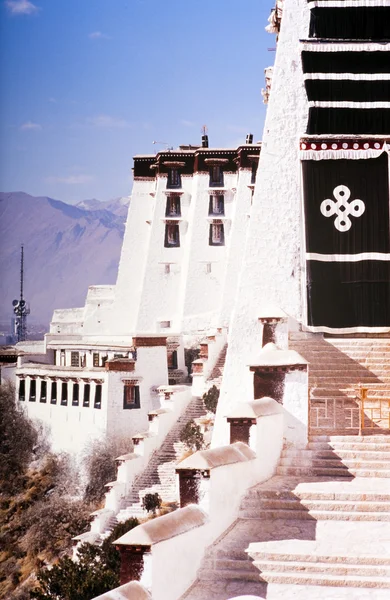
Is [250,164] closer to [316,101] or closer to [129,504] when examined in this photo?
[129,504]

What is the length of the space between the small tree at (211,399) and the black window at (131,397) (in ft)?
9.49

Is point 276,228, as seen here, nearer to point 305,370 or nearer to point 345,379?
point 345,379

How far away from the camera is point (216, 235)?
43312 mm

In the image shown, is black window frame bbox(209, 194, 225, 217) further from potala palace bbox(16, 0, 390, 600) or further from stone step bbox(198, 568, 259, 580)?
stone step bbox(198, 568, 259, 580)

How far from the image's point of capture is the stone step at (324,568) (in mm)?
9055

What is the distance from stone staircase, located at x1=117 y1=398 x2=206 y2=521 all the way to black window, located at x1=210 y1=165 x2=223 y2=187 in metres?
15.1

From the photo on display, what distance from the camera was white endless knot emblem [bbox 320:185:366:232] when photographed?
1434 cm

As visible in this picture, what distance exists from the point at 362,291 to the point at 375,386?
1.62m

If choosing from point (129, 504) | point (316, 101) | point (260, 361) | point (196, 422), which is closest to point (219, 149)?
point (196, 422)

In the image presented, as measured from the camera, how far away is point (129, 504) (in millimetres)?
29016

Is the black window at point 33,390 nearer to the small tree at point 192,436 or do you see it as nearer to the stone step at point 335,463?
the small tree at point 192,436

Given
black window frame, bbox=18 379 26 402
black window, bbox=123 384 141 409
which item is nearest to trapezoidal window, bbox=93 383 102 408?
black window, bbox=123 384 141 409

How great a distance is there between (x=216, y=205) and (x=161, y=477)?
17229 mm

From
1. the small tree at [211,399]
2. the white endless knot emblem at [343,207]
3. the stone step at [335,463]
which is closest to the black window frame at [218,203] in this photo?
the small tree at [211,399]
